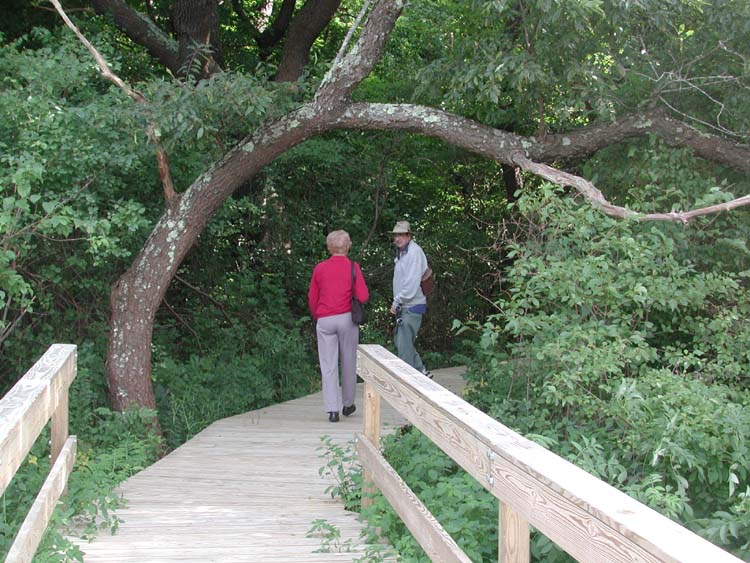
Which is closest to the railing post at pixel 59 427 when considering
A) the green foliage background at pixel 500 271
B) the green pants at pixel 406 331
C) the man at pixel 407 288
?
the green foliage background at pixel 500 271

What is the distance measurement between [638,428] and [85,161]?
5067mm

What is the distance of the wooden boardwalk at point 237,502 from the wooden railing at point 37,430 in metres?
0.49

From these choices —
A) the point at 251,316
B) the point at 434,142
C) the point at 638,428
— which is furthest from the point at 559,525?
the point at 434,142

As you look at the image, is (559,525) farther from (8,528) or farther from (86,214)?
(86,214)

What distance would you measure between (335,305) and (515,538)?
5493mm

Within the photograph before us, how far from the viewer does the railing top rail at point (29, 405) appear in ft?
10.7

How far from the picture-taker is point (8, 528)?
464 cm

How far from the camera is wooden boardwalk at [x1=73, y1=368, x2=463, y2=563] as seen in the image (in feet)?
15.6

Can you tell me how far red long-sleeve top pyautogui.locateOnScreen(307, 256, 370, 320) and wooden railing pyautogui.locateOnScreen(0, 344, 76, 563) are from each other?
3.04 m

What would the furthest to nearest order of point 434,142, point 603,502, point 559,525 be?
point 434,142
point 559,525
point 603,502

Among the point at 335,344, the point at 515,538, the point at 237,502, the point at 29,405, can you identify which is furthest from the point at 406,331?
the point at 515,538

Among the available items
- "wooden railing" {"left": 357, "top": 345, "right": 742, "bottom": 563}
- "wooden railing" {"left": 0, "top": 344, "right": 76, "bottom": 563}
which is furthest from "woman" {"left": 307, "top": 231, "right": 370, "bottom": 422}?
"wooden railing" {"left": 357, "top": 345, "right": 742, "bottom": 563}

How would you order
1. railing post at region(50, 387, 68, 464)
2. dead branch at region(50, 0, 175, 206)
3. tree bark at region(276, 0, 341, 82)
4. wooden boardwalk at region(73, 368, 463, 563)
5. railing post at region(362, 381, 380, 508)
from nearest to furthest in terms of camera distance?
wooden boardwalk at region(73, 368, 463, 563), railing post at region(50, 387, 68, 464), railing post at region(362, 381, 380, 508), dead branch at region(50, 0, 175, 206), tree bark at region(276, 0, 341, 82)

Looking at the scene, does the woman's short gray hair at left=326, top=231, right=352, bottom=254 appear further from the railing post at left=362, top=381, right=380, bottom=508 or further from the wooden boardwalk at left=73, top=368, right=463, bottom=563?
the railing post at left=362, top=381, right=380, bottom=508
